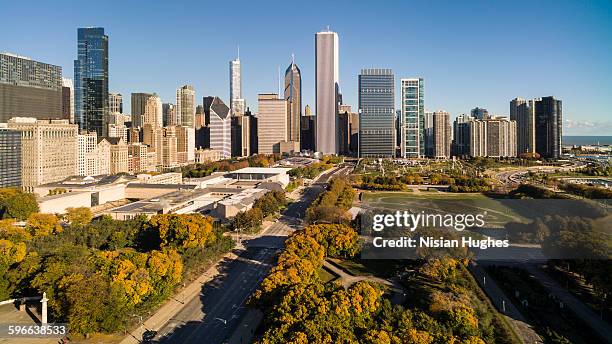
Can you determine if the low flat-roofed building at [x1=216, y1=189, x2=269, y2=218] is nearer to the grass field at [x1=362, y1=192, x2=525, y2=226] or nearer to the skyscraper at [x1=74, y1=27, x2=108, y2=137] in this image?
the grass field at [x1=362, y1=192, x2=525, y2=226]

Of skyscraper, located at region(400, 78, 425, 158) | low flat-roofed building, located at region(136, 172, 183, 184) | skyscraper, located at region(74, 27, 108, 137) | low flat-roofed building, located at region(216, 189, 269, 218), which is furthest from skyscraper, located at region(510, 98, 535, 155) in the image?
skyscraper, located at region(74, 27, 108, 137)

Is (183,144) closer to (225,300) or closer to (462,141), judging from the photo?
(462,141)

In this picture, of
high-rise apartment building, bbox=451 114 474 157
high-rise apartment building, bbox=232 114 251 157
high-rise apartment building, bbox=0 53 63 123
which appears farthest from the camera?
high-rise apartment building, bbox=232 114 251 157

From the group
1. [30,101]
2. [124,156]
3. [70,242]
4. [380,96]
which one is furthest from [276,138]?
[70,242]

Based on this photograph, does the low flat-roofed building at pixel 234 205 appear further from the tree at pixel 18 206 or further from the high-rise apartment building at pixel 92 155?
the high-rise apartment building at pixel 92 155

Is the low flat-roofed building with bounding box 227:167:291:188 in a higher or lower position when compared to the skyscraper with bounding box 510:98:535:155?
lower

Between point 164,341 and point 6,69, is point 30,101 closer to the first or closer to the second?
point 6,69

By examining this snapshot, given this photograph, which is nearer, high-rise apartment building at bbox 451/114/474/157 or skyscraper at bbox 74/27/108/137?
skyscraper at bbox 74/27/108/137

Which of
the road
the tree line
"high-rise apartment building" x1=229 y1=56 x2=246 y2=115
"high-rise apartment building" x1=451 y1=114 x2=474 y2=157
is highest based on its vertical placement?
"high-rise apartment building" x1=229 y1=56 x2=246 y2=115
